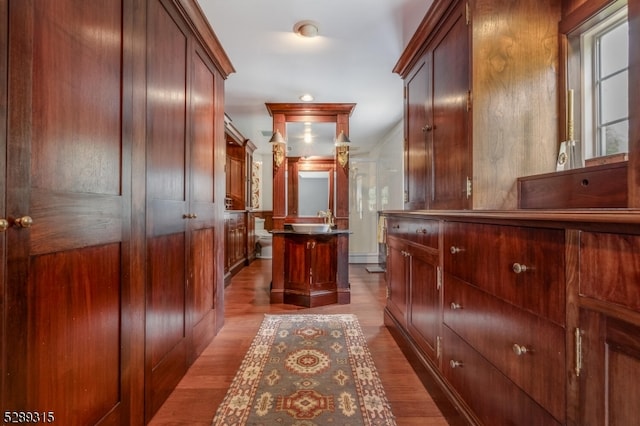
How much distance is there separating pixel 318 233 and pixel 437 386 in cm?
182

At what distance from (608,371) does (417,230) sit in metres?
1.16

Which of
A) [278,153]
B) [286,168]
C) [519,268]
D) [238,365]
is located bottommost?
[238,365]

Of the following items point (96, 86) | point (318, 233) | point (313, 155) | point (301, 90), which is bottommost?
point (318, 233)

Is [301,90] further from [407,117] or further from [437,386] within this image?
[437,386]

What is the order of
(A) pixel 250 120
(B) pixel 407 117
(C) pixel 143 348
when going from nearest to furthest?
(C) pixel 143 348, (B) pixel 407 117, (A) pixel 250 120

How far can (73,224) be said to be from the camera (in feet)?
3.04

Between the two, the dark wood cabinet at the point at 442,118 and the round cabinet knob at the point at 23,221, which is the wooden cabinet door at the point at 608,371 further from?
the round cabinet knob at the point at 23,221

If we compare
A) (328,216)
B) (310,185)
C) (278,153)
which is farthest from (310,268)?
(278,153)

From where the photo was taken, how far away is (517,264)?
0.86 meters

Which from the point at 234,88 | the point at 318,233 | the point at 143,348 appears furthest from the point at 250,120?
the point at 143,348

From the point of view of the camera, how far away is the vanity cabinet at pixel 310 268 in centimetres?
303

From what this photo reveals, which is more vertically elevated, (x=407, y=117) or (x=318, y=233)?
(x=407, y=117)

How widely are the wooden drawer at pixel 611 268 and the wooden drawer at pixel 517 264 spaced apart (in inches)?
2.4

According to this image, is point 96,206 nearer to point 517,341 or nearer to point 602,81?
point 517,341
